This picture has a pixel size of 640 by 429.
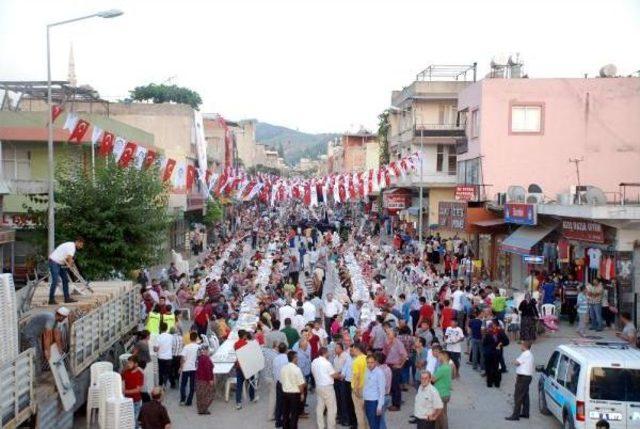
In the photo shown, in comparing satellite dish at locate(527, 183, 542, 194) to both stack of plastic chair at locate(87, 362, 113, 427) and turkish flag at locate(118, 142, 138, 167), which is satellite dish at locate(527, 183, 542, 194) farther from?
stack of plastic chair at locate(87, 362, 113, 427)

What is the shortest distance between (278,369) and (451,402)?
3.53m

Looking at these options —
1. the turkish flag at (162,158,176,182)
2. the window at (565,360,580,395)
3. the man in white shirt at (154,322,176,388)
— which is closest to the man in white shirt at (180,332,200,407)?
the man in white shirt at (154,322,176,388)

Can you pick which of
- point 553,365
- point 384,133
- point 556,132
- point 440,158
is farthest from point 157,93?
point 553,365

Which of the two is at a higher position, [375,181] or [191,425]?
[375,181]

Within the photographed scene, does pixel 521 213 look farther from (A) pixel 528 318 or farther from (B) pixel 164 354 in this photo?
(B) pixel 164 354

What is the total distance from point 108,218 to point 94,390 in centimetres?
979

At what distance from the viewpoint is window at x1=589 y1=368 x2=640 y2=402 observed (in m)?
11.1

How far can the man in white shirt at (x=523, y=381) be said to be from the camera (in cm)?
1328

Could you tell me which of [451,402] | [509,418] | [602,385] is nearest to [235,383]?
[451,402]

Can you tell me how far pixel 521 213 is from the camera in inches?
1135

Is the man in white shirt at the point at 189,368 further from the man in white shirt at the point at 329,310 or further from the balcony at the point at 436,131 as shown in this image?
the balcony at the point at 436,131

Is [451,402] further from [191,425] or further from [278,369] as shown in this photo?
[191,425]

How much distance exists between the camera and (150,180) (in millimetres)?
22719

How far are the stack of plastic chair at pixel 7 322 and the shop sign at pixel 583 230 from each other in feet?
54.9
